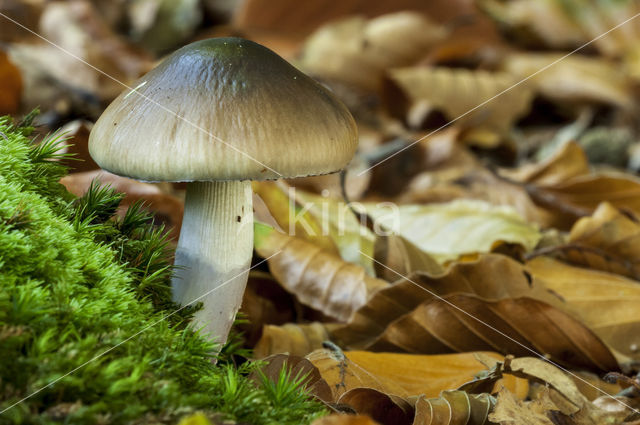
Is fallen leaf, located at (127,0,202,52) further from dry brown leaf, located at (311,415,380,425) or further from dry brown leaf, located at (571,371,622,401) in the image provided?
dry brown leaf, located at (311,415,380,425)

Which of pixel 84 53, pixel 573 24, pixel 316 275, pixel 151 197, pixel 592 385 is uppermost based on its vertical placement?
pixel 573 24

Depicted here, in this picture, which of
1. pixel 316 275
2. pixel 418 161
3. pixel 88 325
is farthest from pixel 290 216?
pixel 418 161

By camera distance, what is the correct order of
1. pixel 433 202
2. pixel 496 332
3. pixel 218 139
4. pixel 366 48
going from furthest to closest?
pixel 366 48 → pixel 433 202 → pixel 496 332 → pixel 218 139

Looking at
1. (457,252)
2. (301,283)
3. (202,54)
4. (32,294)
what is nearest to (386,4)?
(457,252)

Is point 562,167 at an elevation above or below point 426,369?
above

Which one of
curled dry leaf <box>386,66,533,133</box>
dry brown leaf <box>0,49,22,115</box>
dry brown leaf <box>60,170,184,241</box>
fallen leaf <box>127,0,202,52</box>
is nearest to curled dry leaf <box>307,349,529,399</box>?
dry brown leaf <box>60,170,184,241</box>

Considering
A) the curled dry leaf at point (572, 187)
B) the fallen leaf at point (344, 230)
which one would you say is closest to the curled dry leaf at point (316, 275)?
the fallen leaf at point (344, 230)

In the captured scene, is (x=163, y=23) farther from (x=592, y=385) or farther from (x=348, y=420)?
(x=348, y=420)
